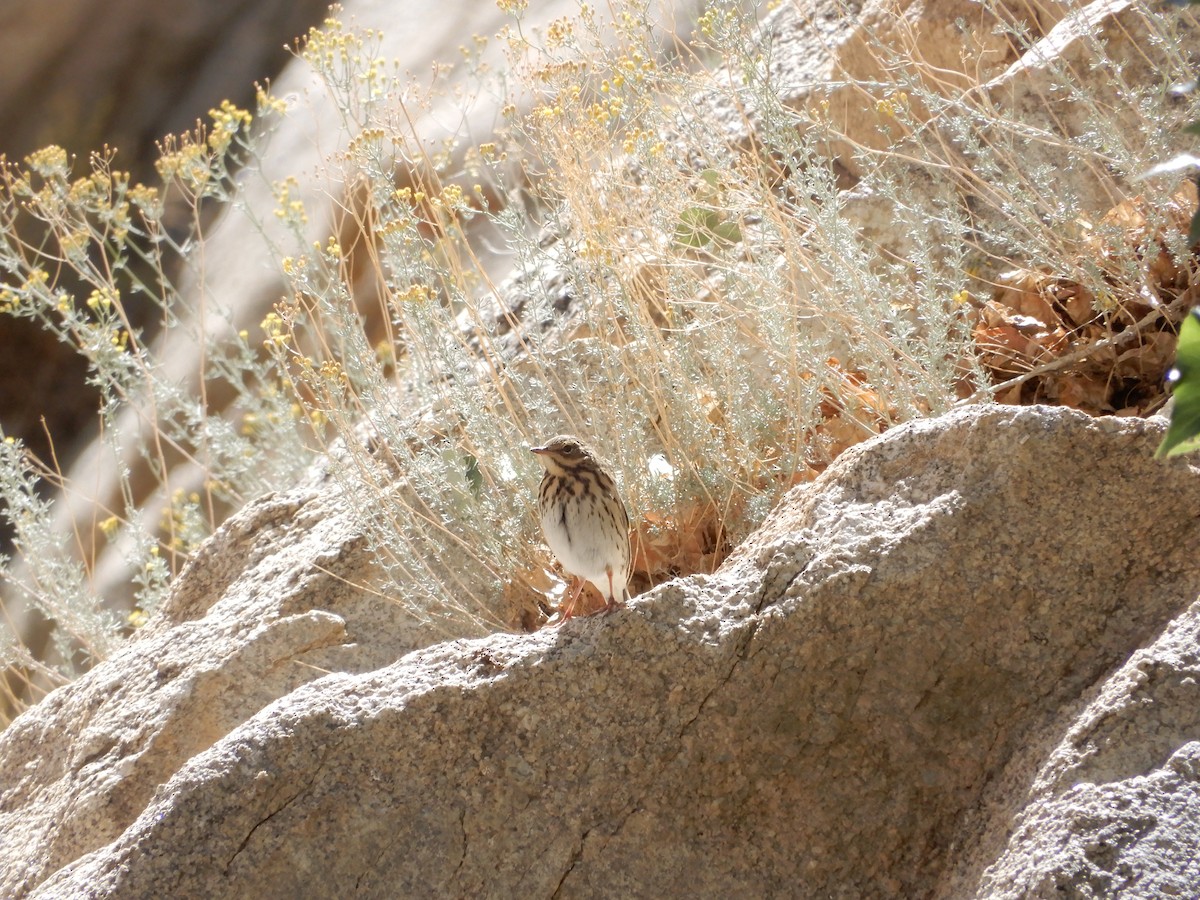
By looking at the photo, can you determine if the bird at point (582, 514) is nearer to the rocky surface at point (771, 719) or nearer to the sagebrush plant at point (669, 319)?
the sagebrush plant at point (669, 319)

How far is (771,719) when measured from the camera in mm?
2420

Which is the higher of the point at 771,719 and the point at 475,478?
the point at 475,478

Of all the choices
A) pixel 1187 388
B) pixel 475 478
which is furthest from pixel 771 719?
pixel 475 478

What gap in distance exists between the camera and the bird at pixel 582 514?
327 cm

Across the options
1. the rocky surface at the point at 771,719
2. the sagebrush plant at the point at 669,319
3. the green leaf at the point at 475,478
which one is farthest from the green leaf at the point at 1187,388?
the green leaf at the point at 475,478

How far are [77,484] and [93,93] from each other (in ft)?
13.7

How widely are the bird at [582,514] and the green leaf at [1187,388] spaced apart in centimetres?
203

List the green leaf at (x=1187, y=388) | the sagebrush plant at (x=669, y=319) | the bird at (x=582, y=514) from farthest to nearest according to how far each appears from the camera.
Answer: the sagebrush plant at (x=669, y=319), the bird at (x=582, y=514), the green leaf at (x=1187, y=388)

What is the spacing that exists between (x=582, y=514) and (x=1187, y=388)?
81.7 inches

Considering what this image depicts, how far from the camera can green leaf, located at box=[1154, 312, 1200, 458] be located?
4.23ft

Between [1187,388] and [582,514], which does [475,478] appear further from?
[1187,388]

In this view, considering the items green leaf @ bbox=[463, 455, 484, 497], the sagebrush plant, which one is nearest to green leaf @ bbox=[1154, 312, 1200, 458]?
the sagebrush plant

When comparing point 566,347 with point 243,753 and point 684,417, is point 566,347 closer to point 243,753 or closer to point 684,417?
point 684,417

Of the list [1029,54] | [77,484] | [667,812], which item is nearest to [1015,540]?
[667,812]
